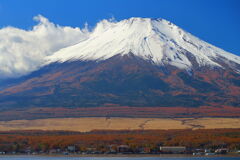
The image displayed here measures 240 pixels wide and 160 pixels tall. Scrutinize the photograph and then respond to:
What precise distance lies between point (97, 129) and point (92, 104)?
20139 millimetres

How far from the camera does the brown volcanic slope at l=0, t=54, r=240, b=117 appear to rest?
128875mm

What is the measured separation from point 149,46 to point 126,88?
26371 mm

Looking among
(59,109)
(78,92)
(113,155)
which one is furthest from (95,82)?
(113,155)

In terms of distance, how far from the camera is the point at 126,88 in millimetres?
139125

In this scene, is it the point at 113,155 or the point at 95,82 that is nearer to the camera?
the point at 113,155

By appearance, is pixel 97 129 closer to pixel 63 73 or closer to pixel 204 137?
pixel 204 137

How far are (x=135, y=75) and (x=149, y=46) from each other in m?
20.1

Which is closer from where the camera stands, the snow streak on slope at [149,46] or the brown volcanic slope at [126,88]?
the brown volcanic slope at [126,88]

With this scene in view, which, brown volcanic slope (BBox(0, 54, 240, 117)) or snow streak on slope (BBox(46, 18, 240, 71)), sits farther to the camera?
Result: snow streak on slope (BBox(46, 18, 240, 71))

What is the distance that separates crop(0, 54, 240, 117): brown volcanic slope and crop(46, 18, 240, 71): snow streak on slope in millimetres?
4048

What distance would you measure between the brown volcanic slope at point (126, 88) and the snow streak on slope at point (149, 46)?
4048mm

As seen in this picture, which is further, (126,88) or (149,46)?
(149,46)

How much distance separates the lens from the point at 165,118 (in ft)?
389

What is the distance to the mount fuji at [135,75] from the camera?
132625 millimetres
